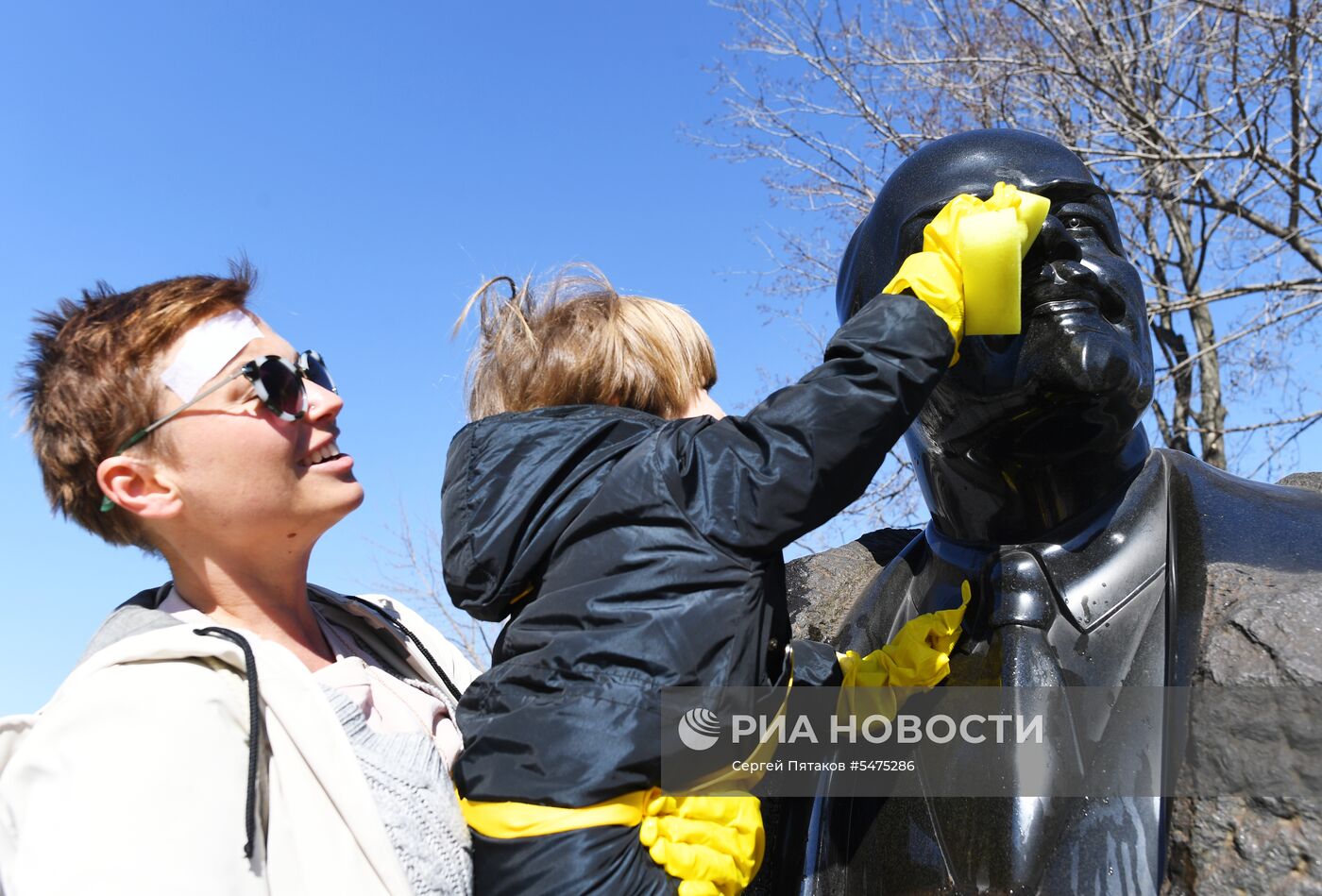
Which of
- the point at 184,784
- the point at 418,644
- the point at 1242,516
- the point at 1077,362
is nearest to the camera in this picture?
the point at 184,784

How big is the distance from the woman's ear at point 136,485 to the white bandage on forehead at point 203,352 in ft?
0.43

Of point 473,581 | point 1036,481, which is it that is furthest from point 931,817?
point 473,581

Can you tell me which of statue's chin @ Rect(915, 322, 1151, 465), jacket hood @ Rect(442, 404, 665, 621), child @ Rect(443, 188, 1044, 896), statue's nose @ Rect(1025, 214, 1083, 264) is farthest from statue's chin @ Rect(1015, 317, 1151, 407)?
jacket hood @ Rect(442, 404, 665, 621)

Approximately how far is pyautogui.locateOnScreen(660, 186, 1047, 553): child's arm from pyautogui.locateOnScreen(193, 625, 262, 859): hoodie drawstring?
2.12 ft

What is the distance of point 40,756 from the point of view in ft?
4.90

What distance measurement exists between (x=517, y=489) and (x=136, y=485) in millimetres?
647

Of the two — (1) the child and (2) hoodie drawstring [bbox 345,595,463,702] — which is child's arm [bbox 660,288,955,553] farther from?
(2) hoodie drawstring [bbox 345,595,463,702]

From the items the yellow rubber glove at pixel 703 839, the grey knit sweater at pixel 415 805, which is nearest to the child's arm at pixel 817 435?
the yellow rubber glove at pixel 703 839

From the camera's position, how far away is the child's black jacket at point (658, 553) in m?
1.66

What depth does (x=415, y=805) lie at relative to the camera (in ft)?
5.60

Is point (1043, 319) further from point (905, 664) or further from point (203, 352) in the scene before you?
point (203, 352)

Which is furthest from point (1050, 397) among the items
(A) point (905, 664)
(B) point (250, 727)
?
(B) point (250, 727)

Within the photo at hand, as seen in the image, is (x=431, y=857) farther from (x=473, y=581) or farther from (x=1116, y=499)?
(x=1116, y=499)
